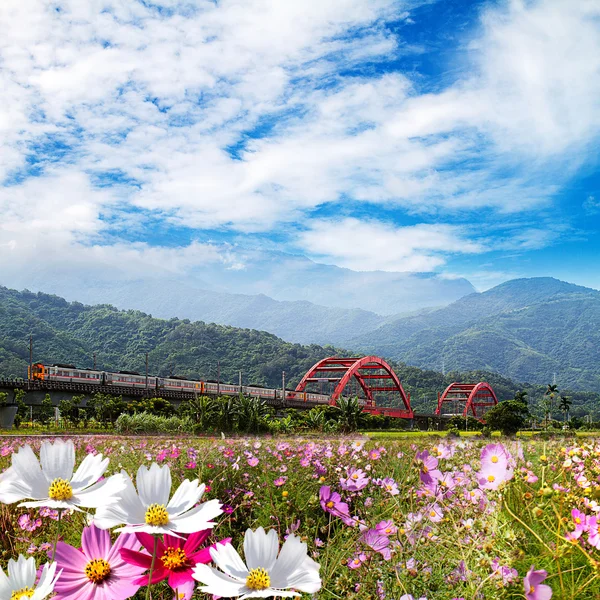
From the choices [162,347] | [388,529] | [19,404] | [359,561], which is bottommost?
[19,404]

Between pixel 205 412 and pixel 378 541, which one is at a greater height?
pixel 378 541

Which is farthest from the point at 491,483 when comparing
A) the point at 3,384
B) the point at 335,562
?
the point at 3,384

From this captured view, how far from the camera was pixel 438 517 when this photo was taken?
229 cm

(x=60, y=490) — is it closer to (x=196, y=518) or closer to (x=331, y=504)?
(x=196, y=518)

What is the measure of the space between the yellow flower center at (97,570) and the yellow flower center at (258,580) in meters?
0.27

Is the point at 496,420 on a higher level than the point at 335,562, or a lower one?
lower

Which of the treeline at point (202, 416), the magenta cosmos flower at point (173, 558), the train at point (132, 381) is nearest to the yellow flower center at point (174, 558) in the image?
the magenta cosmos flower at point (173, 558)


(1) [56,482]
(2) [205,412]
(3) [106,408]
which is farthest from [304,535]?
(3) [106,408]

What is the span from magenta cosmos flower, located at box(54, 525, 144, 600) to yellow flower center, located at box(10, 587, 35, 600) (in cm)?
4

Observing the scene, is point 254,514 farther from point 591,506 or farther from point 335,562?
point 591,506

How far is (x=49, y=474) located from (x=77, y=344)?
106467 mm

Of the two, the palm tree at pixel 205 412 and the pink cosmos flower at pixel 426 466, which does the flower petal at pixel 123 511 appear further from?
the palm tree at pixel 205 412

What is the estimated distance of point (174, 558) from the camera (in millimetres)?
1039

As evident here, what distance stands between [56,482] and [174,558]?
0.24 m
